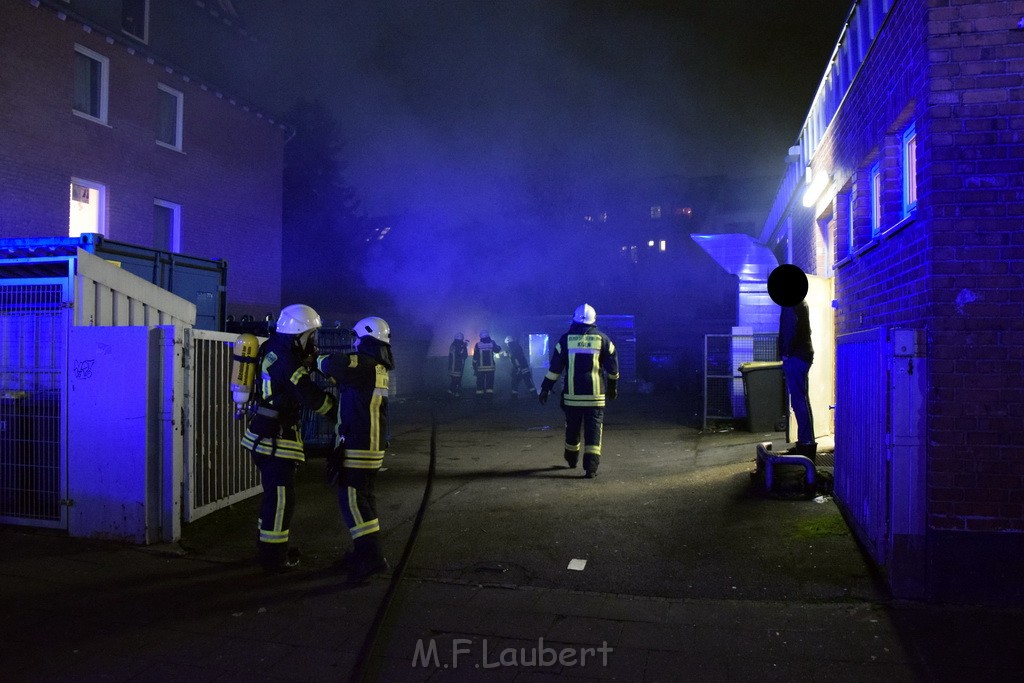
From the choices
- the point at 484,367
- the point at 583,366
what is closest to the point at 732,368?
the point at 583,366

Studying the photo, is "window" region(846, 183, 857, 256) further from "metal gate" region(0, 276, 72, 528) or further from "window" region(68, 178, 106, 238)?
"window" region(68, 178, 106, 238)

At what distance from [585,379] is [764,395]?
4060 mm

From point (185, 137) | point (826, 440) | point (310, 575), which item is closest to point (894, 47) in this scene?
point (826, 440)

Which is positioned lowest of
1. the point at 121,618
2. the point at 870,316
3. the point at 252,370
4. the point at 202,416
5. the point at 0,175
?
the point at 121,618

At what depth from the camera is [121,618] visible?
3803mm

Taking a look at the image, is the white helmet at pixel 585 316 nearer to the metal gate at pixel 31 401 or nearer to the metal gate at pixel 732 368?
the metal gate at pixel 732 368

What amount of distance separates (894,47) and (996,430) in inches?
107

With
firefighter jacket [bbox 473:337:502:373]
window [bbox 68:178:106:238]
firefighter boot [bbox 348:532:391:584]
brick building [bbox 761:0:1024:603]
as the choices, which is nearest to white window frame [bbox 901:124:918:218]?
brick building [bbox 761:0:1024:603]

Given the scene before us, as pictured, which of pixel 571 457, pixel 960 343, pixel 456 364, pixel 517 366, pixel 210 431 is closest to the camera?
pixel 960 343

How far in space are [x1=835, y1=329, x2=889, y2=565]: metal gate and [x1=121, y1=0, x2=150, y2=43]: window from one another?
52.2ft

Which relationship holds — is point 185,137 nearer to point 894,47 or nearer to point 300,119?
point 894,47

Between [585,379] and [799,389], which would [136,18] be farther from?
[799,389]

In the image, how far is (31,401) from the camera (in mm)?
5543

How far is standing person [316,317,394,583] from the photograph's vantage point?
4480mm
